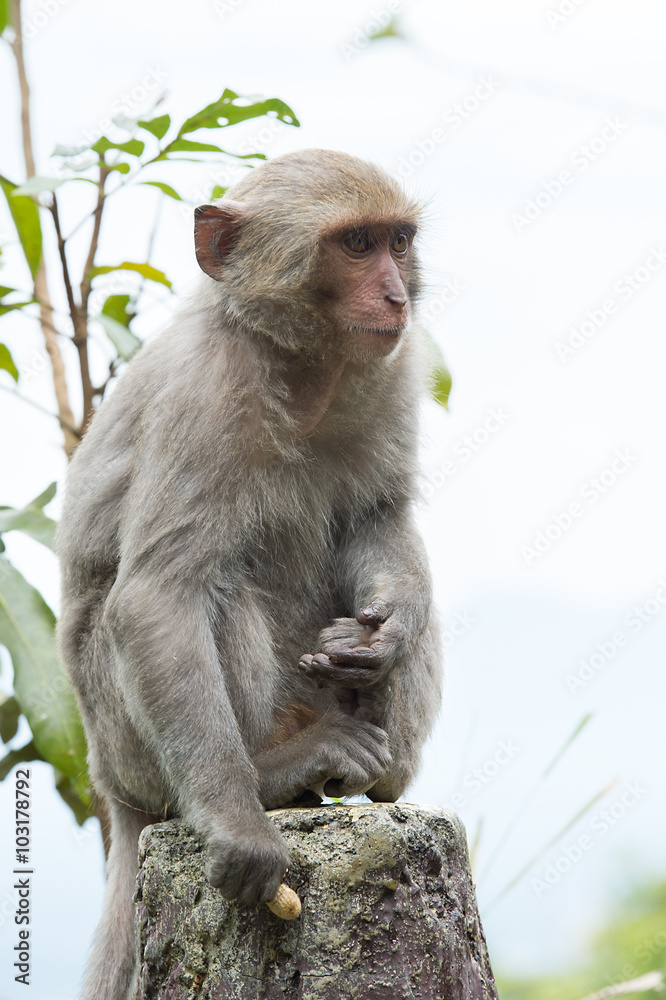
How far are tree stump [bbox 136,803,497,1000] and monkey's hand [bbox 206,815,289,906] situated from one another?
0.11 meters

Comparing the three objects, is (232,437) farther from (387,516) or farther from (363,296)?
(387,516)

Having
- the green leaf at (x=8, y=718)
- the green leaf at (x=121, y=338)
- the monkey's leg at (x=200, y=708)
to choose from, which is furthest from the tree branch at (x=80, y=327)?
the monkey's leg at (x=200, y=708)

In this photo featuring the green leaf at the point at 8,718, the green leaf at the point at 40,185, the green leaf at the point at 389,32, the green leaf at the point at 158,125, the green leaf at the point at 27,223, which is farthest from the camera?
the green leaf at the point at 8,718

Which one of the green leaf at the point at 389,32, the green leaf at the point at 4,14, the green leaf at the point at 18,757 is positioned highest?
the green leaf at the point at 389,32

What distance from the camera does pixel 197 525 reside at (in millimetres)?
3461

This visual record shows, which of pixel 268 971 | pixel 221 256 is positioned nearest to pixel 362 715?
pixel 268 971

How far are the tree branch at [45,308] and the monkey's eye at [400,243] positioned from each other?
9.89ft

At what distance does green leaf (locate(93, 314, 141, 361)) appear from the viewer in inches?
220

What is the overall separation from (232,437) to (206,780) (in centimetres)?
113

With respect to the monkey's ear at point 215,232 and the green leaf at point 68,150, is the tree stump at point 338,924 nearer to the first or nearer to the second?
the monkey's ear at point 215,232

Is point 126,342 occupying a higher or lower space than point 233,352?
lower

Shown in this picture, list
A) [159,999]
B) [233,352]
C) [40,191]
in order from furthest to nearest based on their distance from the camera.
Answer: [40,191], [233,352], [159,999]

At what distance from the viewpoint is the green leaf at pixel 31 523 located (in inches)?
222

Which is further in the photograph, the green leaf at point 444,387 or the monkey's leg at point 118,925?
the green leaf at point 444,387
